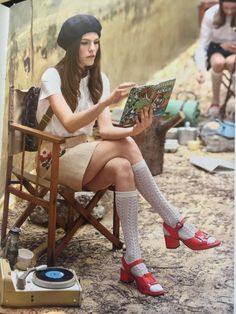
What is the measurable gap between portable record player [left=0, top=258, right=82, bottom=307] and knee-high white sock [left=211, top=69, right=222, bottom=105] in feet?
3.52

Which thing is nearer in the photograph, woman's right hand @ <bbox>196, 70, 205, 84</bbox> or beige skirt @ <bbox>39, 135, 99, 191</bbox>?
beige skirt @ <bbox>39, 135, 99, 191</bbox>

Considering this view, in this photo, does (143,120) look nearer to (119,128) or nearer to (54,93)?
(119,128)

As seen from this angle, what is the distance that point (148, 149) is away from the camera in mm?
4012

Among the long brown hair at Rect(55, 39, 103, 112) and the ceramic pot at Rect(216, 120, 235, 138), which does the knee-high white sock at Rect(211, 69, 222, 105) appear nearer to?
the ceramic pot at Rect(216, 120, 235, 138)

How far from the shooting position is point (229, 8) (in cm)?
392

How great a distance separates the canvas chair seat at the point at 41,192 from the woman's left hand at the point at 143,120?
31 centimetres

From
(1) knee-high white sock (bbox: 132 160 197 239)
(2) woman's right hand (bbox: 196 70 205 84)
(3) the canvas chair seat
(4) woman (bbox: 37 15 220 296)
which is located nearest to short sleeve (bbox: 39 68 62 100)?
(4) woman (bbox: 37 15 220 296)

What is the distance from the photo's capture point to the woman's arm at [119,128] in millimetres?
3705

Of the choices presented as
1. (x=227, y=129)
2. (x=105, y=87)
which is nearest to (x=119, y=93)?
(x=105, y=87)

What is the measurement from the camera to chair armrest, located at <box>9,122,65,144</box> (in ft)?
12.2

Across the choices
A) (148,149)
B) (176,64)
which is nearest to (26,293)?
(148,149)

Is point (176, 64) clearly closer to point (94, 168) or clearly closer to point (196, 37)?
point (196, 37)

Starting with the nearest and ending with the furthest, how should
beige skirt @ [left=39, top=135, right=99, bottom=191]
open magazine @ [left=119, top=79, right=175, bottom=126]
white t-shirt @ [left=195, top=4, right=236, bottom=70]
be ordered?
open magazine @ [left=119, top=79, right=175, bottom=126] < beige skirt @ [left=39, top=135, right=99, bottom=191] < white t-shirt @ [left=195, top=4, right=236, bottom=70]

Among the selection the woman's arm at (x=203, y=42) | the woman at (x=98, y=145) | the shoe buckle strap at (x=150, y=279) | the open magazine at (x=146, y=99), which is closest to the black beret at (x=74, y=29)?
the woman at (x=98, y=145)
